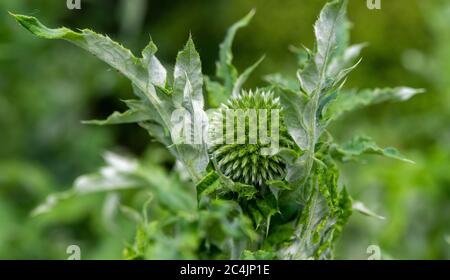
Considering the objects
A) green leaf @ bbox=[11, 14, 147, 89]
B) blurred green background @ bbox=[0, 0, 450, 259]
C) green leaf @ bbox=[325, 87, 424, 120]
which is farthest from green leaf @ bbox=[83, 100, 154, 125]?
blurred green background @ bbox=[0, 0, 450, 259]

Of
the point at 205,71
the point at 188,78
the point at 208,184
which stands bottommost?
the point at 208,184

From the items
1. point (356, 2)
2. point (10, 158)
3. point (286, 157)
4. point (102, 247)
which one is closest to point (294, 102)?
point (286, 157)

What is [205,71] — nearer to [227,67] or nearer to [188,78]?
[227,67]

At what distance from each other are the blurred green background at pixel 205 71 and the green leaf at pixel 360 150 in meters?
1.07

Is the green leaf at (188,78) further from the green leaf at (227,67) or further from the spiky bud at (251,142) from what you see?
the green leaf at (227,67)

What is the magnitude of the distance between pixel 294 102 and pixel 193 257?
34 cm

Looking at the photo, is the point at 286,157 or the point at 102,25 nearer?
the point at 286,157

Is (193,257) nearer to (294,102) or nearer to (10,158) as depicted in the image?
(294,102)

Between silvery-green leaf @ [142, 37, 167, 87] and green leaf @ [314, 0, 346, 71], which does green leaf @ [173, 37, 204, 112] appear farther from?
green leaf @ [314, 0, 346, 71]

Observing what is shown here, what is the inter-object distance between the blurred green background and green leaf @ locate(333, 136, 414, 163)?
1.07 metres

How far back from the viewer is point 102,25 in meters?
3.82

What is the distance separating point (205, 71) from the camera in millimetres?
3910

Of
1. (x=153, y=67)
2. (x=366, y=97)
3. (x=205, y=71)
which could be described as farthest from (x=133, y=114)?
(x=205, y=71)

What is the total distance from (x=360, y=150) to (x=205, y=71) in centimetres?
289
